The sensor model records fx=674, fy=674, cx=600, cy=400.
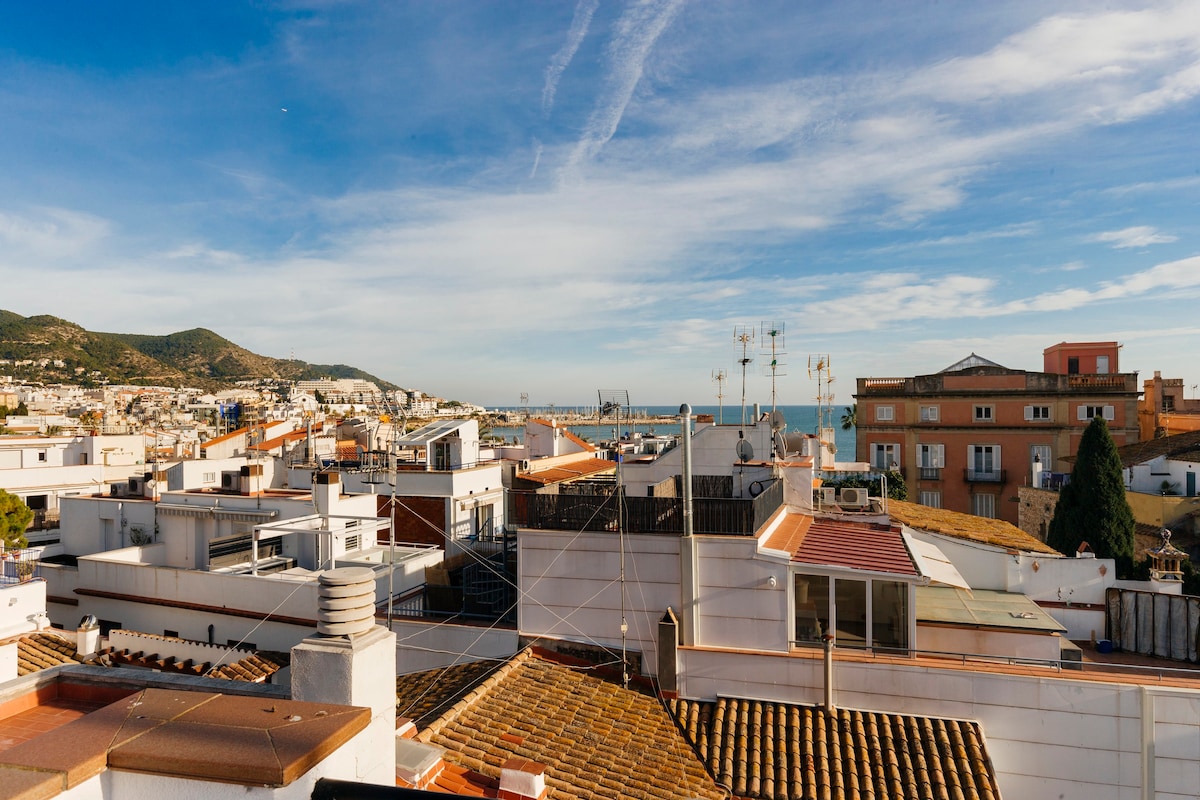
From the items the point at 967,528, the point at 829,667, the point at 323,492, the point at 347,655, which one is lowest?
the point at 829,667

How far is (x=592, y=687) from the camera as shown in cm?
1155

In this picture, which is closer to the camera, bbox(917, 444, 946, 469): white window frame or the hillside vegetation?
bbox(917, 444, 946, 469): white window frame

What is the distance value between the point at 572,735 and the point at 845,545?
6.15 m

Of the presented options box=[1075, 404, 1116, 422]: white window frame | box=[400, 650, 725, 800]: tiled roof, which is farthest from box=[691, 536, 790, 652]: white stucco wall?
box=[1075, 404, 1116, 422]: white window frame

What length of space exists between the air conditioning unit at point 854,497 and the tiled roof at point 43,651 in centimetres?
1716

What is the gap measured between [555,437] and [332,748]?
121ft

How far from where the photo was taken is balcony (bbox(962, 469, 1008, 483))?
42.4m

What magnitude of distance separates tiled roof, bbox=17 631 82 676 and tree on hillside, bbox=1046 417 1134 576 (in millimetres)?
31112

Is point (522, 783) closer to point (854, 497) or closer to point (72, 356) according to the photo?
point (854, 497)

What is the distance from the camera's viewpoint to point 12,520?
26141 mm

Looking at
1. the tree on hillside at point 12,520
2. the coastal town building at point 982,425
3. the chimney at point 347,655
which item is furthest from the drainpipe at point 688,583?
the coastal town building at point 982,425

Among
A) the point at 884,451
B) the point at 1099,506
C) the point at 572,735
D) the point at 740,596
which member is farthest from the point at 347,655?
the point at 884,451

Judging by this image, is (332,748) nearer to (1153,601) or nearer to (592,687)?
(592,687)

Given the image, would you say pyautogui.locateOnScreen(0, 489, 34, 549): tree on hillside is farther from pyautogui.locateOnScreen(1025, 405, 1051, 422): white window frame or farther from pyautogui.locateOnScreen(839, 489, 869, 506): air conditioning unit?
pyautogui.locateOnScreen(1025, 405, 1051, 422): white window frame
